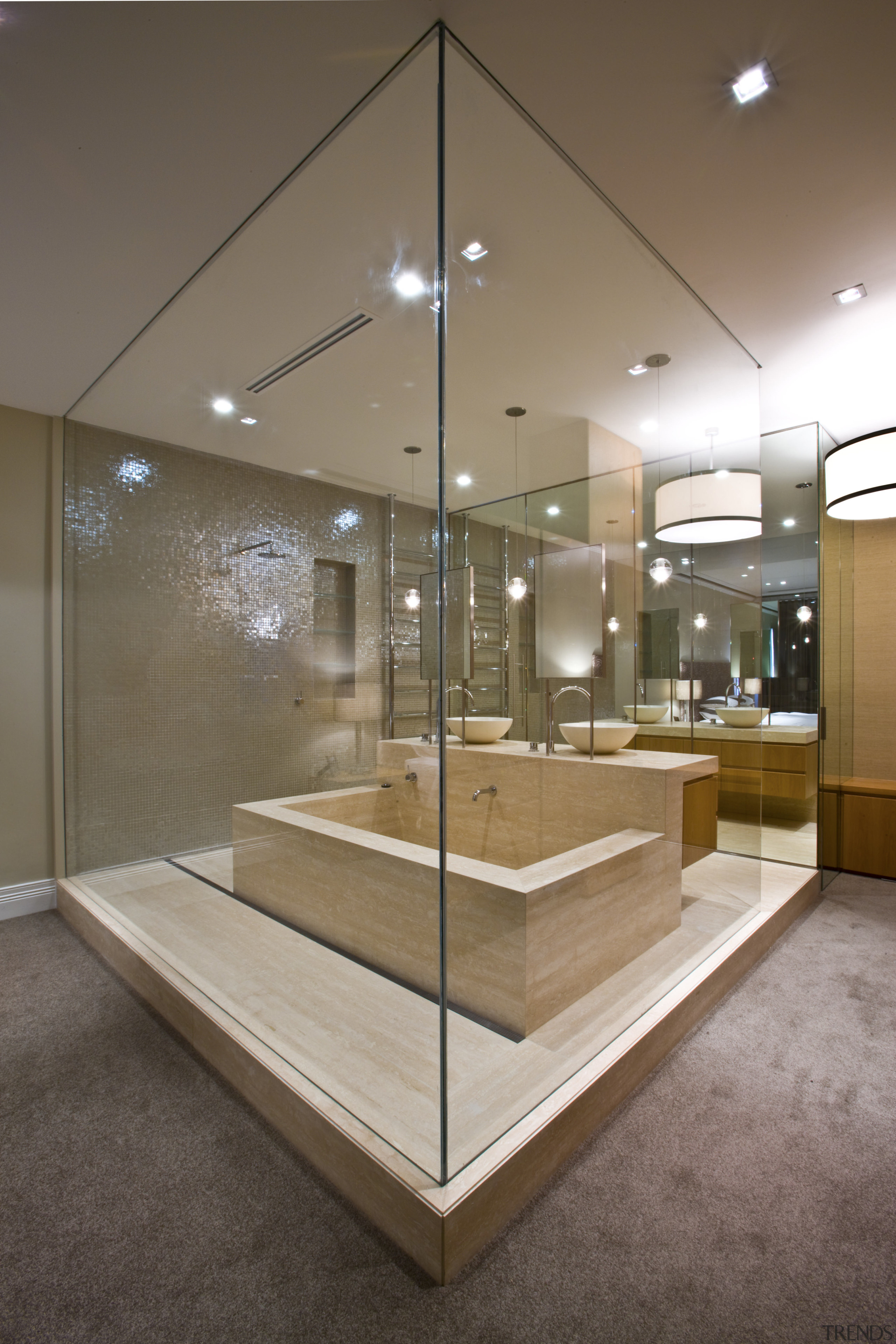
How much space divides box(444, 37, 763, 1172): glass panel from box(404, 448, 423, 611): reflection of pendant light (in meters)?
0.11

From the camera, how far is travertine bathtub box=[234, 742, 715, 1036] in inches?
59.4

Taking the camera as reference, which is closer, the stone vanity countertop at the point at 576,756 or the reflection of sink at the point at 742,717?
the stone vanity countertop at the point at 576,756

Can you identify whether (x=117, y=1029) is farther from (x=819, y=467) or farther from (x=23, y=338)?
(x=819, y=467)

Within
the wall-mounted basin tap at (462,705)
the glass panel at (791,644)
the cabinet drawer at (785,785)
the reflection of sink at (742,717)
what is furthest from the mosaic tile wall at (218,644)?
the cabinet drawer at (785,785)

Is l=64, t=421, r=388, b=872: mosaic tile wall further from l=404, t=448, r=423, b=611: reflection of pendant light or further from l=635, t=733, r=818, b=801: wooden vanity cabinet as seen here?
l=635, t=733, r=818, b=801: wooden vanity cabinet

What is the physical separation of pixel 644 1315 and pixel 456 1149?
0.45 m

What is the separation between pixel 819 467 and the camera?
3.83 m

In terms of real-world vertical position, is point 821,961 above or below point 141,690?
below

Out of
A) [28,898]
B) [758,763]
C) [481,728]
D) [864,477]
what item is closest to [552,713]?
[481,728]

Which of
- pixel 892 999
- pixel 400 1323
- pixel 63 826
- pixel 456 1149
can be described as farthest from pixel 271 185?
pixel 892 999

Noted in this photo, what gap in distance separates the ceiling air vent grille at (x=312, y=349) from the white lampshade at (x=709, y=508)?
1206 mm

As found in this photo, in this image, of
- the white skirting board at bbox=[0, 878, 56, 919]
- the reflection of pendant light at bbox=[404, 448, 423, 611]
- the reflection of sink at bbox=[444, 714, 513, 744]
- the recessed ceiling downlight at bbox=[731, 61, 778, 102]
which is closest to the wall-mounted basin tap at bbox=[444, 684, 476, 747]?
the reflection of sink at bbox=[444, 714, 513, 744]

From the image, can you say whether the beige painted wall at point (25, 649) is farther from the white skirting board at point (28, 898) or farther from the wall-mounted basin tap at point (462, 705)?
the wall-mounted basin tap at point (462, 705)

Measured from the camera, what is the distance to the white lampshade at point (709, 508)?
2.34 m
